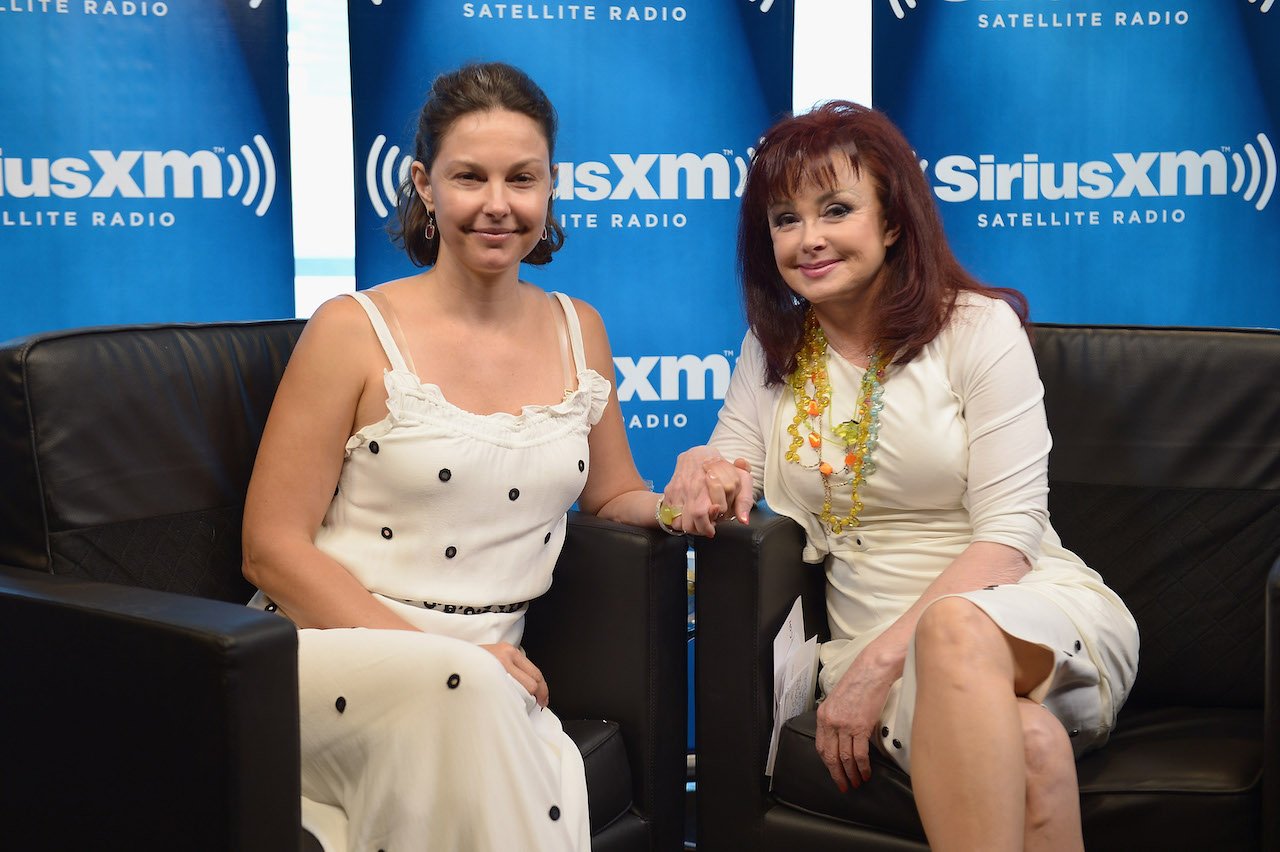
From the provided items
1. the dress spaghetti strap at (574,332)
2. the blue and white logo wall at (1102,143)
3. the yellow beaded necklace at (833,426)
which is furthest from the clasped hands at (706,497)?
the blue and white logo wall at (1102,143)

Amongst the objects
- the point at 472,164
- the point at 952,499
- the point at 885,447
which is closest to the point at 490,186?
the point at 472,164

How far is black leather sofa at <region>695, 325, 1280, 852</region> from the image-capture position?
6.14 ft

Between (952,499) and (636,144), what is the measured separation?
1.26 meters

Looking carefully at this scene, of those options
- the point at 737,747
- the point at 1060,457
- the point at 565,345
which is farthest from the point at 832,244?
the point at 737,747

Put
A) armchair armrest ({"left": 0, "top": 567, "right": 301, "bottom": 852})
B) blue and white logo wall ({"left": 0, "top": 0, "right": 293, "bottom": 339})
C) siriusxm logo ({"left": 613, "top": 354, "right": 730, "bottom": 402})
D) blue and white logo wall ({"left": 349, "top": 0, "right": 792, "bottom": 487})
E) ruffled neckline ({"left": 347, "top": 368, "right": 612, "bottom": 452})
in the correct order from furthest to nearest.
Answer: siriusxm logo ({"left": 613, "top": 354, "right": 730, "bottom": 402}) < blue and white logo wall ({"left": 349, "top": 0, "right": 792, "bottom": 487}) < blue and white logo wall ({"left": 0, "top": 0, "right": 293, "bottom": 339}) < ruffled neckline ({"left": 347, "top": 368, "right": 612, "bottom": 452}) < armchair armrest ({"left": 0, "top": 567, "right": 301, "bottom": 852})

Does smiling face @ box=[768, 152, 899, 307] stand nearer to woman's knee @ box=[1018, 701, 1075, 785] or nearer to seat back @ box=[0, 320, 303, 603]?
woman's knee @ box=[1018, 701, 1075, 785]

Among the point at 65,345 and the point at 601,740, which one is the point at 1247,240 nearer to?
the point at 601,740

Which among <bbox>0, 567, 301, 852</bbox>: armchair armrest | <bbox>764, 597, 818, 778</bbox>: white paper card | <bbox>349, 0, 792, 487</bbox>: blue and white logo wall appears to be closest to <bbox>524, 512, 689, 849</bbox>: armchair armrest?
<bbox>764, 597, 818, 778</bbox>: white paper card

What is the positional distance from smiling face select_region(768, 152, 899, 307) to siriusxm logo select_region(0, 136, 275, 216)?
1293mm

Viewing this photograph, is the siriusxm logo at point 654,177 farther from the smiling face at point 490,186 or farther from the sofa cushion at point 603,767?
the sofa cushion at point 603,767

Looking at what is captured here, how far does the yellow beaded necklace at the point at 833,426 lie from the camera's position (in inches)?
83.7

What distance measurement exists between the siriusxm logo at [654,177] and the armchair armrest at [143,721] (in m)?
1.60

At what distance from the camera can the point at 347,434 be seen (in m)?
1.96

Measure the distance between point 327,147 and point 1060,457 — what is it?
1911 mm
